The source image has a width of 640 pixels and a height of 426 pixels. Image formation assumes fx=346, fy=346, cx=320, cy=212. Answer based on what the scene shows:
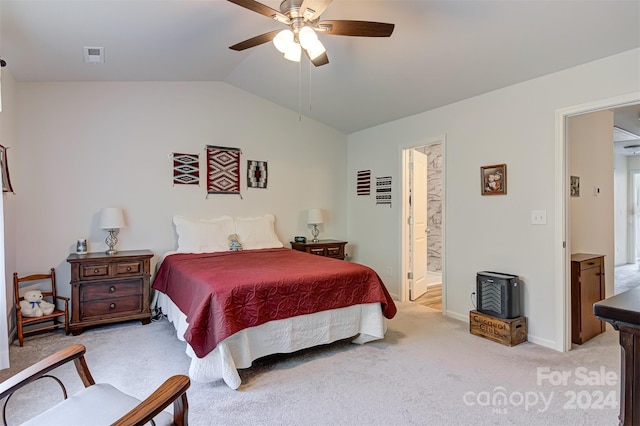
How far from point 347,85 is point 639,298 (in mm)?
3328

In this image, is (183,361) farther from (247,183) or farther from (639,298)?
(639,298)

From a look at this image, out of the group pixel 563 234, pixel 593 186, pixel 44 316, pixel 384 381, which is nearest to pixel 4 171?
pixel 44 316

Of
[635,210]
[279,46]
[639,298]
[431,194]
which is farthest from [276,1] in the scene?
[635,210]

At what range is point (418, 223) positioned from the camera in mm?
4734

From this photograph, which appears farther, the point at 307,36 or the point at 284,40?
the point at 284,40

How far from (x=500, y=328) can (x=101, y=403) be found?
3016mm

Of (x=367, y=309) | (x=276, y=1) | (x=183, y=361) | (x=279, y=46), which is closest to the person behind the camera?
(x=279, y=46)

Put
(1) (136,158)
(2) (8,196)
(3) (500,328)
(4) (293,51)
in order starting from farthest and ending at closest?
(1) (136,158), (2) (8,196), (3) (500,328), (4) (293,51)

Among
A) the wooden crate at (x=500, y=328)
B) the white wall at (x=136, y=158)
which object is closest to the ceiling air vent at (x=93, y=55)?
the white wall at (x=136, y=158)

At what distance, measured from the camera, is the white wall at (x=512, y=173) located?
2.86 m

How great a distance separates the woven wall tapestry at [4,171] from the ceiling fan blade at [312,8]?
2.73 meters

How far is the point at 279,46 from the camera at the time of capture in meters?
2.31

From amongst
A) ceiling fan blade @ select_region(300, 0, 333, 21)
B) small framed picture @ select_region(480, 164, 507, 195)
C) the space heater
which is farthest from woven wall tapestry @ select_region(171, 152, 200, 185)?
the space heater

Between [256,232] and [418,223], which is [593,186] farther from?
[256,232]
